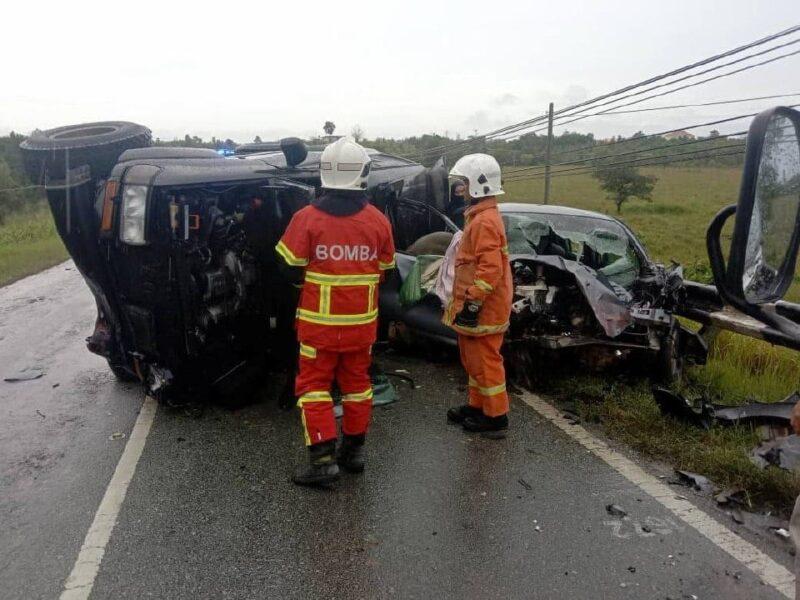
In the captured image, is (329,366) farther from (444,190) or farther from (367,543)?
(444,190)

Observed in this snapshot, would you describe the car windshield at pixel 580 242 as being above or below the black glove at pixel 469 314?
above

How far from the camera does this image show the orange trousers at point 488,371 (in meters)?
4.14

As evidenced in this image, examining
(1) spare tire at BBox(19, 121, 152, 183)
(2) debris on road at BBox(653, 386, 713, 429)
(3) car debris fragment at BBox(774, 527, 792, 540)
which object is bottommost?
(3) car debris fragment at BBox(774, 527, 792, 540)

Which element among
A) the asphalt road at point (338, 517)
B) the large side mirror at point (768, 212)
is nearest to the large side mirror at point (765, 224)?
the large side mirror at point (768, 212)

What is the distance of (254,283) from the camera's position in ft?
14.8

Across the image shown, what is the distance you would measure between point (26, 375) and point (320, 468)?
3.34 m

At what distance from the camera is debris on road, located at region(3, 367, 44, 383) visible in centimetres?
525

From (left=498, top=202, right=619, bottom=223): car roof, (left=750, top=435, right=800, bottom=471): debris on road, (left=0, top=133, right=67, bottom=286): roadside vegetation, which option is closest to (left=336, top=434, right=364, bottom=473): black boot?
(left=750, top=435, right=800, bottom=471): debris on road

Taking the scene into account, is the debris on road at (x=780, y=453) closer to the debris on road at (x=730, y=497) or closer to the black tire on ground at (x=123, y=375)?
the debris on road at (x=730, y=497)

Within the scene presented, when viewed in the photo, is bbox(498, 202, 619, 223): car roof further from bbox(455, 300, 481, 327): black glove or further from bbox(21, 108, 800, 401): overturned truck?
bbox(455, 300, 481, 327): black glove

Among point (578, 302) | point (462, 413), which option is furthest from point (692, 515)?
point (578, 302)

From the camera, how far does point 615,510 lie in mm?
3207

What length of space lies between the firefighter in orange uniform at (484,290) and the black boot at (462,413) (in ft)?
0.28

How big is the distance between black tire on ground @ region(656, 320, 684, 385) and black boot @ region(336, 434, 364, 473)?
2.48 meters
